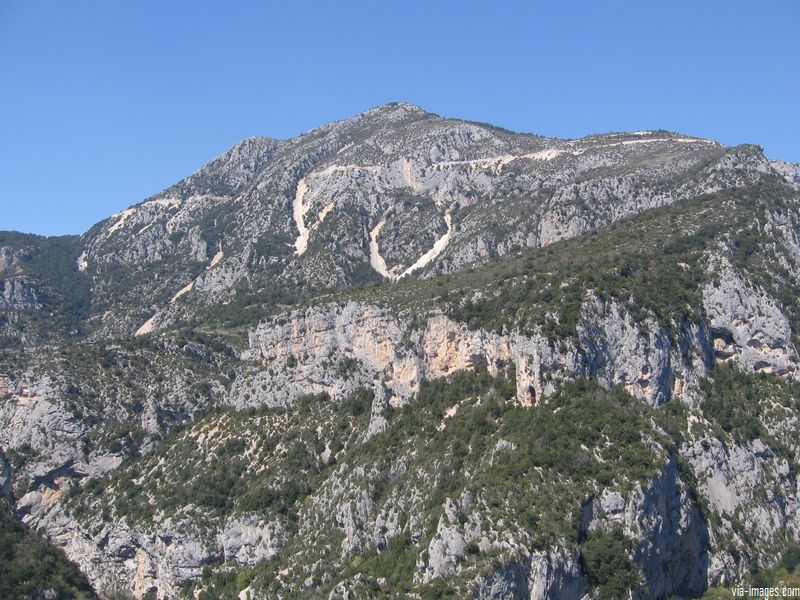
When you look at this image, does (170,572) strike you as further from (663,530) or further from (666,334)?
(666,334)

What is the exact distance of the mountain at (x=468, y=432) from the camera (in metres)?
76.2

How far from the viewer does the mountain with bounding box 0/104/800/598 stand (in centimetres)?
7625

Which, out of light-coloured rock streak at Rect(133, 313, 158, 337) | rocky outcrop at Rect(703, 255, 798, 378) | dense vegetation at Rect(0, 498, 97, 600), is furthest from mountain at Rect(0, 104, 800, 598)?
light-coloured rock streak at Rect(133, 313, 158, 337)

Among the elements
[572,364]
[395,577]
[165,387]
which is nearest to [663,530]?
[572,364]

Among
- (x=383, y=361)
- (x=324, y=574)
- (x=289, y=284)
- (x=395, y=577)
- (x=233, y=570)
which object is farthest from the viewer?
(x=289, y=284)

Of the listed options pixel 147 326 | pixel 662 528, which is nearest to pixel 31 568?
pixel 662 528

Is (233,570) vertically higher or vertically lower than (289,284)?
lower

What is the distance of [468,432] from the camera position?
8919 cm

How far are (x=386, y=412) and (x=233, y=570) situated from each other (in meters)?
26.3

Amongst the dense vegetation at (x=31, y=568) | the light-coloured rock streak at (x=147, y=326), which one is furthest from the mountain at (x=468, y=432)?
the light-coloured rock streak at (x=147, y=326)

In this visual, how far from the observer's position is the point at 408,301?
112m

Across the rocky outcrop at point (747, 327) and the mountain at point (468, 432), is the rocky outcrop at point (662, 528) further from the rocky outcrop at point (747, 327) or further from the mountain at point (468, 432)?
the rocky outcrop at point (747, 327)

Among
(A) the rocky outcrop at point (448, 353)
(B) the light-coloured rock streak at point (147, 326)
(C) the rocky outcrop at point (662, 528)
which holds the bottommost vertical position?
Result: (C) the rocky outcrop at point (662, 528)

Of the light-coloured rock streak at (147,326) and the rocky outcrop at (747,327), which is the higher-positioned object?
the light-coloured rock streak at (147,326)
